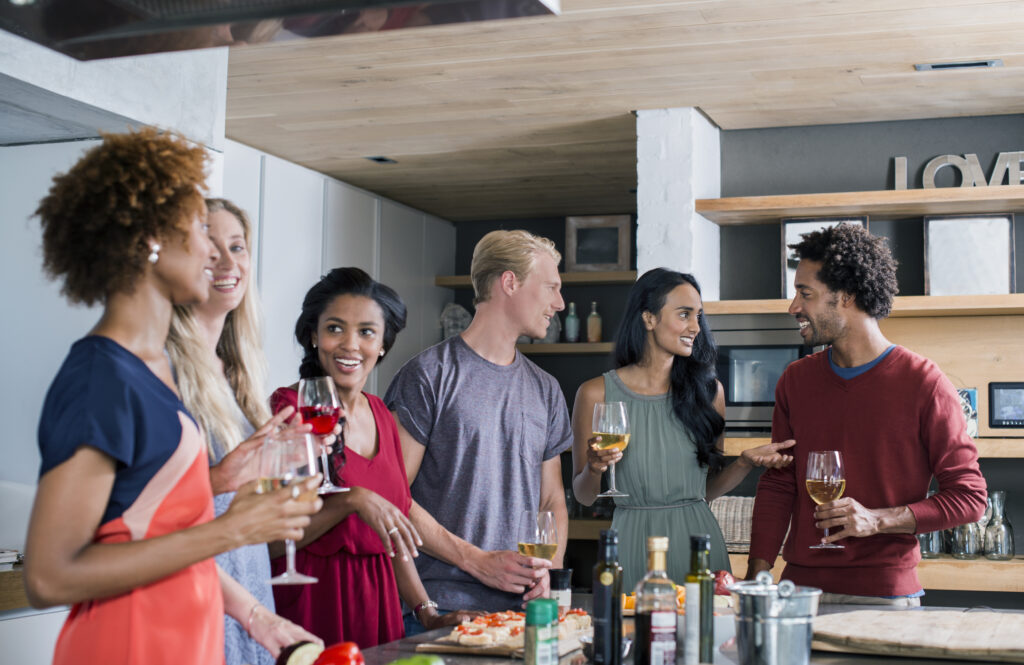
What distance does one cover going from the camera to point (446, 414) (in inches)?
101

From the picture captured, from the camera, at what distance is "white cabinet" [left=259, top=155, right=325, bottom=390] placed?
5.05 m

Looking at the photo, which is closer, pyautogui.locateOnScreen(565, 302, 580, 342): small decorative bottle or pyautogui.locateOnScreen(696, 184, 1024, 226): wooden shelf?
pyautogui.locateOnScreen(696, 184, 1024, 226): wooden shelf

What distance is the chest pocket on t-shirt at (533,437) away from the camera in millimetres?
2637

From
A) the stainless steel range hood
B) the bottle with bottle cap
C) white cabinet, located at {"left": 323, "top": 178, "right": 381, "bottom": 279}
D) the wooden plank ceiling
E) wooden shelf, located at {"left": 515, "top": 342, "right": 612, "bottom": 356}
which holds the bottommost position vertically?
the bottle with bottle cap

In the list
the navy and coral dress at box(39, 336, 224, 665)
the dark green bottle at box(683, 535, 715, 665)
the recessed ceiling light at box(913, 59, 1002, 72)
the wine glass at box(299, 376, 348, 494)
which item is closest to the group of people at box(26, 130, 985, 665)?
the navy and coral dress at box(39, 336, 224, 665)

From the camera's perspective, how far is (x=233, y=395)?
6.81 feet

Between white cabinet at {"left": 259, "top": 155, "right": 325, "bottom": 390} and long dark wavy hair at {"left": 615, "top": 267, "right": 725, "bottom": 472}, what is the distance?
7.62 feet

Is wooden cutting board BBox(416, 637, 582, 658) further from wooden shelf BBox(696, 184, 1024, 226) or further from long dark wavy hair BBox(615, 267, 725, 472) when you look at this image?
wooden shelf BBox(696, 184, 1024, 226)

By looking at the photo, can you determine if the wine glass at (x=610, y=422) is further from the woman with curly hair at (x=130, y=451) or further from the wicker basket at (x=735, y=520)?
the wicker basket at (x=735, y=520)

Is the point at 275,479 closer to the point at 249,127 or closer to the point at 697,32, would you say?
the point at 697,32

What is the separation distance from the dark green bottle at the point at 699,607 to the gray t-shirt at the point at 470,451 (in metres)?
0.86

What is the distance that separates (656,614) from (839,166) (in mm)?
3373

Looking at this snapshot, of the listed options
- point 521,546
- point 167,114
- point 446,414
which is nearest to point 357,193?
point 167,114

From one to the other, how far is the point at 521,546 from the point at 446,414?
60 centimetres
